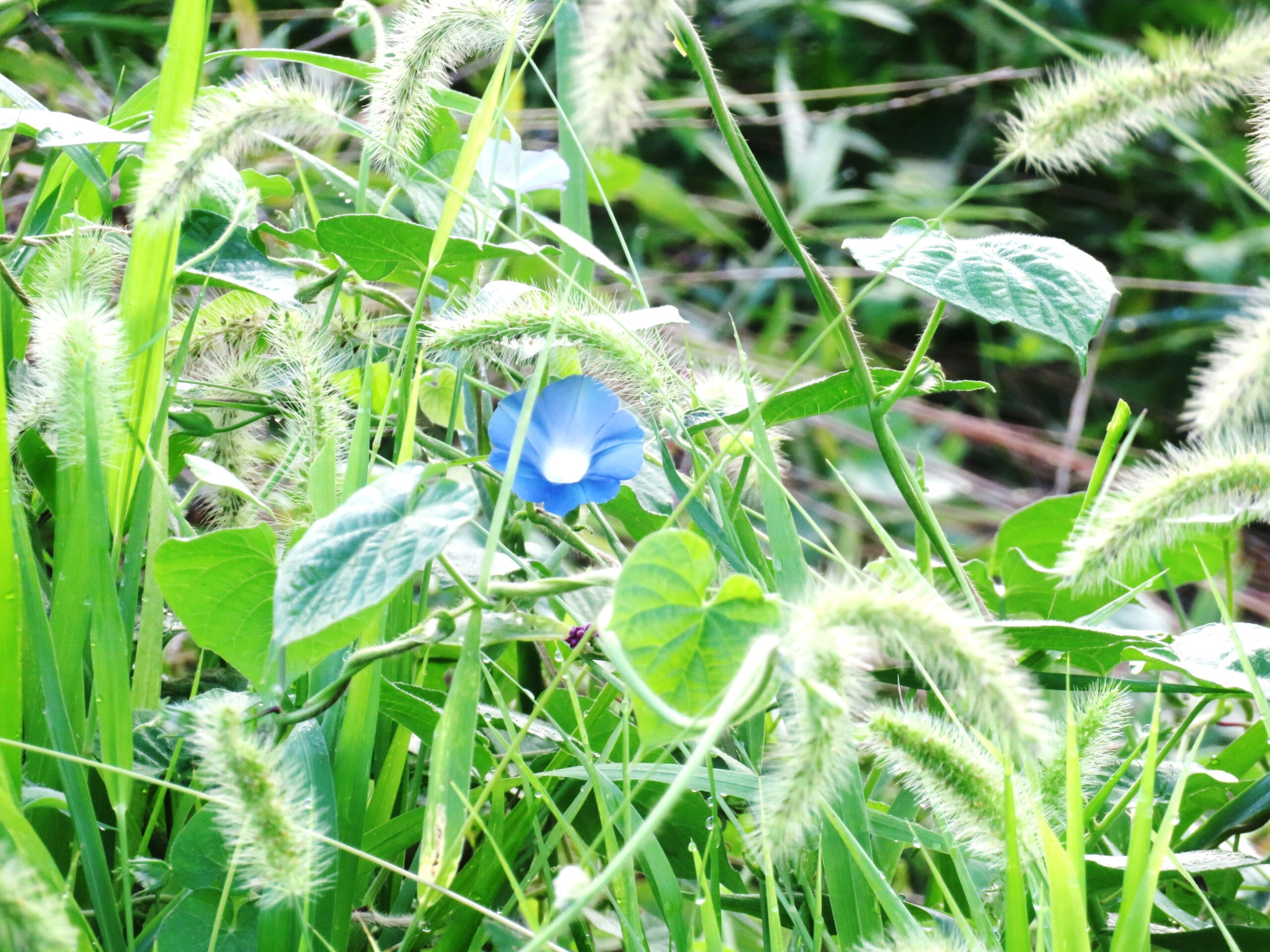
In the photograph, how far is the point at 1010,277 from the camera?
51 centimetres

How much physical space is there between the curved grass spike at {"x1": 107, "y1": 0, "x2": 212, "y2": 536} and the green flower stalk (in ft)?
1.21

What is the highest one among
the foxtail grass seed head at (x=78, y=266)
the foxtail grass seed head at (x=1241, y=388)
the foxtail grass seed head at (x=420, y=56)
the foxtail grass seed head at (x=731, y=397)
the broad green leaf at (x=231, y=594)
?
the foxtail grass seed head at (x=420, y=56)

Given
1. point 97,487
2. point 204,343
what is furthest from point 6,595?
point 204,343

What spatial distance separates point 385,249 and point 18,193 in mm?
791

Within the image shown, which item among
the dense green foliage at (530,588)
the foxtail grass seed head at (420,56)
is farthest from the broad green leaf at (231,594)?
the foxtail grass seed head at (420,56)

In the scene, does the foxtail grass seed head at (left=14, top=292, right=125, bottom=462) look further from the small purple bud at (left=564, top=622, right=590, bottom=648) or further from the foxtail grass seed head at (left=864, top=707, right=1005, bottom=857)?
the foxtail grass seed head at (left=864, top=707, right=1005, bottom=857)

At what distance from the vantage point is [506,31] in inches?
21.3

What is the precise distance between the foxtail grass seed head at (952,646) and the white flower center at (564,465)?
21 cm

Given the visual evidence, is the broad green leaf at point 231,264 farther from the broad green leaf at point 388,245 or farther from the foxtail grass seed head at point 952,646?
the foxtail grass seed head at point 952,646

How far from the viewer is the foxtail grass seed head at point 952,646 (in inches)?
13.5

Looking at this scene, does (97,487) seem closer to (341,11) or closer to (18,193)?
(341,11)

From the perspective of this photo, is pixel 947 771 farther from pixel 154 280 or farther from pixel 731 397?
pixel 154 280

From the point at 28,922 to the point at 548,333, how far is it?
31 cm

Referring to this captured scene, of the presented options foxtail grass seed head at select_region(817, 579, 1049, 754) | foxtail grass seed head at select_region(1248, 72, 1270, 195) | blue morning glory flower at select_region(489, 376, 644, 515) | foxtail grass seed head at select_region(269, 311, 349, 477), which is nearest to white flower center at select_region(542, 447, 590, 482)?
blue morning glory flower at select_region(489, 376, 644, 515)
